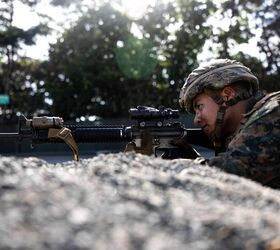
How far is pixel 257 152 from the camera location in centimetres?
262

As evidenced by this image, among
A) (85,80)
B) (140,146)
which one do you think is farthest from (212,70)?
(85,80)

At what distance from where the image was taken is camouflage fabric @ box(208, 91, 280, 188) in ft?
8.23

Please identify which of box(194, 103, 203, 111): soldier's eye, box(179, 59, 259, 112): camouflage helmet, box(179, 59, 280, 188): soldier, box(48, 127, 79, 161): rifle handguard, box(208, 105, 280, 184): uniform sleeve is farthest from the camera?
box(48, 127, 79, 161): rifle handguard

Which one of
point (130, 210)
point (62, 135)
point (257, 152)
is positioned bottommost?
point (62, 135)

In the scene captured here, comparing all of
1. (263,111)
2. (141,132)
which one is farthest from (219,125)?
(141,132)

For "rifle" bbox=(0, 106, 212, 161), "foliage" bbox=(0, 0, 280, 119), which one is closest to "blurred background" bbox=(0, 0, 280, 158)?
"foliage" bbox=(0, 0, 280, 119)

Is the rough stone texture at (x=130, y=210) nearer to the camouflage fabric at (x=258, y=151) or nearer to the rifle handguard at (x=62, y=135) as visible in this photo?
the camouflage fabric at (x=258, y=151)

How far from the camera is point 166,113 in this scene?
Result: 3.98 meters

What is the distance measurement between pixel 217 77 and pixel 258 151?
0.80m

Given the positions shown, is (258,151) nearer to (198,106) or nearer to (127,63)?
(198,106)

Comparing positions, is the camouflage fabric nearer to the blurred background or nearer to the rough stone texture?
the rough stone texture

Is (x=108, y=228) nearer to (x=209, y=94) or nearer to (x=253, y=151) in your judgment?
(x=253, y=151)

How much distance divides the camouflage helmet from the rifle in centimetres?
51

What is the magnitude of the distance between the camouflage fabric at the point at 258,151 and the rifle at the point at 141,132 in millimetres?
1219
